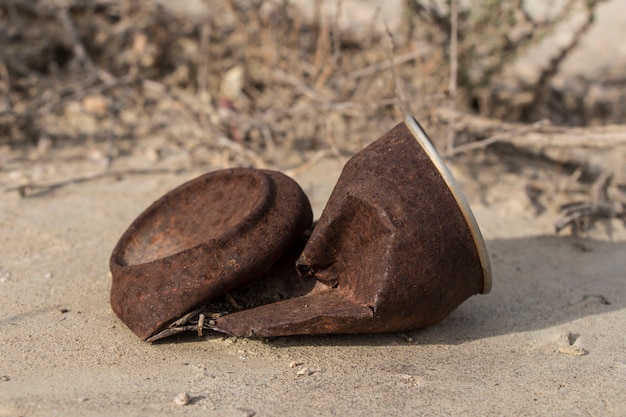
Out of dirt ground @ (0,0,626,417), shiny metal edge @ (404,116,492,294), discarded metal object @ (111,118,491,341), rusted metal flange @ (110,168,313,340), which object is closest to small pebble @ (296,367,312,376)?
dirt ground @ (0,0,626,417)

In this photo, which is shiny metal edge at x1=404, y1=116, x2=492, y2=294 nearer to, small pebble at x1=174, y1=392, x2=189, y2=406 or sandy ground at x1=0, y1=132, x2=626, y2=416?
sandy ground at x1=0, y1=132, x2=626, y2=416

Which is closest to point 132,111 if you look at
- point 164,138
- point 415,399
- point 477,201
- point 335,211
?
point 164,138

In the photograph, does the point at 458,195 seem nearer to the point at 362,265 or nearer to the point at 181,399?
the point at 362,265

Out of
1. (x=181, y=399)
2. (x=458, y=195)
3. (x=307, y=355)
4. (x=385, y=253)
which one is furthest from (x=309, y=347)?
(x=458, y=195)

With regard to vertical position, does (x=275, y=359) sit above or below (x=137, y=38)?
below

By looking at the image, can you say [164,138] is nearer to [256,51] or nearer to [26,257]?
[256,51]

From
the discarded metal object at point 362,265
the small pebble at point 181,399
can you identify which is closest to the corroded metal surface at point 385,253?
the discarded metal object at point 362,265

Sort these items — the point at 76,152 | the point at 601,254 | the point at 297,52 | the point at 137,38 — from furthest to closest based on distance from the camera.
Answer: the point at 137,38 < the point at 297,52 < the point at 76,152 < the point at 601,254
